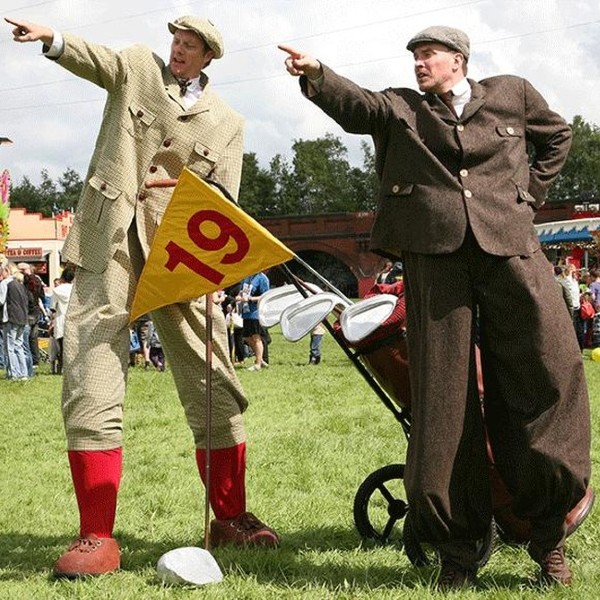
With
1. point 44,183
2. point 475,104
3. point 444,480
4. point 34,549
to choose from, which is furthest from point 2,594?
point 44,183

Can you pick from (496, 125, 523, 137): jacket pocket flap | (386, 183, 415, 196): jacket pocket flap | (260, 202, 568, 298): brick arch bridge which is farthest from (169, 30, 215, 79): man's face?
(260, 202, 568, 298): brick arch bridge

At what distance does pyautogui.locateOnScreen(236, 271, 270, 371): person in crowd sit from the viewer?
1578 cm

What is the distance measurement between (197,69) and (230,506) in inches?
72.6

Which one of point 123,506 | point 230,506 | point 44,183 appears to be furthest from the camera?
point 44,183

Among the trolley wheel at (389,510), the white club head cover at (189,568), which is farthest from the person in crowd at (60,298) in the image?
the white club head cover at (189,568)

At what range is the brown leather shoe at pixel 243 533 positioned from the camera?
14.6 ft

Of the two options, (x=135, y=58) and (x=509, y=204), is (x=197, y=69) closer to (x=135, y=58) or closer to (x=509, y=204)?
(x=135, y=58)

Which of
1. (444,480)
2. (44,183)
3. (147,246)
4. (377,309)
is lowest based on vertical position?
(444,480)

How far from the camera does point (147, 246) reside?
167 inches

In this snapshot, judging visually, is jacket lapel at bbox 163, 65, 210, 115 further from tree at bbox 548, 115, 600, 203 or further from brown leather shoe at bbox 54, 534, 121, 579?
tree at bbox 548, 115, 600, 203

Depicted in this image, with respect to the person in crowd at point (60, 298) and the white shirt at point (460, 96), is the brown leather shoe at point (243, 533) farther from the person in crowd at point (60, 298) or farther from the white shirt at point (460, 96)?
the person in crowd at point (60, 298)

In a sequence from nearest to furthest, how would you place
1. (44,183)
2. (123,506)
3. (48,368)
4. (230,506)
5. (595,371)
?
1. (230,506)
2. (123,506)
3. (595,371)
4. (48,368)
5. (44,183)

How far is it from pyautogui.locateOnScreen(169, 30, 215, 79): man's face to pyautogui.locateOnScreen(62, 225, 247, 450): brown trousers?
67 centimetres

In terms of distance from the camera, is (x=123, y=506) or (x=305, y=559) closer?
(x=305, y=559)
